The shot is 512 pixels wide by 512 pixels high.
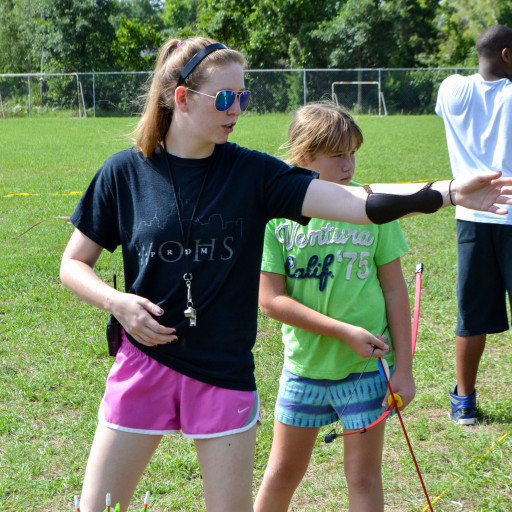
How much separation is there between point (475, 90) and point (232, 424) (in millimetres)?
2721

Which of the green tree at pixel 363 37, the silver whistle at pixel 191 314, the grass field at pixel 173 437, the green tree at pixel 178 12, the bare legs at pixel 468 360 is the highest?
the green tree at pixel 178 12

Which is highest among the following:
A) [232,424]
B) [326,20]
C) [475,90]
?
[326,20]

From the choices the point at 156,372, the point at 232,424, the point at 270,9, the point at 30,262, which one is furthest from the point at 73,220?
the point at 270,9

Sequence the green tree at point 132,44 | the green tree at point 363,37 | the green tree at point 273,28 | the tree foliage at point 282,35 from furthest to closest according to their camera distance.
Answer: the green tree at point 132,44, the green tree at point 273,28, the tree foliage at point 282,35, the green tree at point 363,37

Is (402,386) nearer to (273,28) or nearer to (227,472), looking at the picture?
(227,472)

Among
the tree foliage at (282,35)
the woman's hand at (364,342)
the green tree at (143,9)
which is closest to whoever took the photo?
the woman's hand at (364,342)

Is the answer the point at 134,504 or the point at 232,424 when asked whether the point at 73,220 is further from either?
the point at 134,504

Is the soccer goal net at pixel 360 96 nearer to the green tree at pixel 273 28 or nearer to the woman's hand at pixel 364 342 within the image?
the green tree at pixel 273 28

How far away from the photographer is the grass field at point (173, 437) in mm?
3393

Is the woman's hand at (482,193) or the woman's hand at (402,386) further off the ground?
the woman's hand at (482,193)

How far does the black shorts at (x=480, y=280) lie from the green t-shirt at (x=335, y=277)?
5.02 feet

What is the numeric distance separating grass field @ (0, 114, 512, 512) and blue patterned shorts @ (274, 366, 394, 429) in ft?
2.81

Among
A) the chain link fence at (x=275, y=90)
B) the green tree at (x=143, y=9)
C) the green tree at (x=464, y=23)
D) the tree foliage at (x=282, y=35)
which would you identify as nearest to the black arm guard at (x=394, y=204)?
the chain link fence at (x=275, y=90)

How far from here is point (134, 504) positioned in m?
3.38
